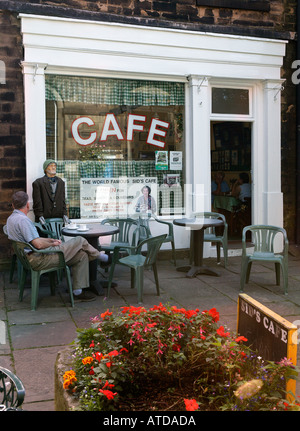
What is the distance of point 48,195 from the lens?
749 cm

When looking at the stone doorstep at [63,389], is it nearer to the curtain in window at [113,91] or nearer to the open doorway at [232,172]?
the curtain in window at [113,91]

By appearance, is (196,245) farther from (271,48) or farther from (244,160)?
(271,48)

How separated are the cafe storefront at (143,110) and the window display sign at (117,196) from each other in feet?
0.06

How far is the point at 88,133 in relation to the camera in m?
8.45

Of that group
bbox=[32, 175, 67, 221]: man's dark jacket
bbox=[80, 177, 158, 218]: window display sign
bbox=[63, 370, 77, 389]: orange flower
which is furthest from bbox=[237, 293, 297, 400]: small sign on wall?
bbox=[80, 177, 158, 218]: window display sign

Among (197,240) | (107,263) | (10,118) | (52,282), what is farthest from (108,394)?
(10,118)

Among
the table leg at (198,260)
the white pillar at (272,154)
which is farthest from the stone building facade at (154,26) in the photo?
the table leg at (198,260)

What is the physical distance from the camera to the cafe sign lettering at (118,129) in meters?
8.40

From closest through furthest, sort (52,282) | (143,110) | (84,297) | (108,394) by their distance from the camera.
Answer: (108,394)
(84,297)
(52,282)
(143,110)

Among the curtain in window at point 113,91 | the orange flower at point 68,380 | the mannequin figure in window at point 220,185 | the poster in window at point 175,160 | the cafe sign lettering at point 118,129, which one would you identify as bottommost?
the orange flower at point 68,380

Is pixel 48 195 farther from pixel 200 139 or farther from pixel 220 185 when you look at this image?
pixel 220 185

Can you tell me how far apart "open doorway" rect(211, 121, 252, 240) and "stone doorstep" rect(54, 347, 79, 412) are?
7.65 meters

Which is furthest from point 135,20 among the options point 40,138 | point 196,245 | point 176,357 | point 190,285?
point 176,357

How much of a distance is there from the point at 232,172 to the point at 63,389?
28.5 feet
